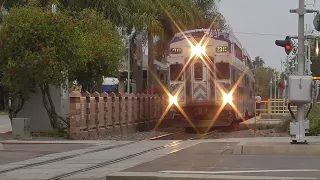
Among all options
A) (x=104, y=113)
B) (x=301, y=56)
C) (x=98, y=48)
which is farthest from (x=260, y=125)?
(x=301, y=56)

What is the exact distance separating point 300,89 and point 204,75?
31.3 feet

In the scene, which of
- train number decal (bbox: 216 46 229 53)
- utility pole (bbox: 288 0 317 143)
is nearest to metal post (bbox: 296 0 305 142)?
utility pole (bbox: 288 0 317 143)

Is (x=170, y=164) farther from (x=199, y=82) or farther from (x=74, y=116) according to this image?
(x=199, y=82)

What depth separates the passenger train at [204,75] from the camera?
24688 millimetres

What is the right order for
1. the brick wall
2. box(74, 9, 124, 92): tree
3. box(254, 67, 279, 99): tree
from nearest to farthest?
the brick wall
box(74, 9, 124, 92): tree
box(254, 67, 279, 99): tree

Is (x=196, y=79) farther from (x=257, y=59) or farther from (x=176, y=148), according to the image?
(x=257, y=59)

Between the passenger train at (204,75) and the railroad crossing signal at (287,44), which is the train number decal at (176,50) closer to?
the passenger train at (204,75)

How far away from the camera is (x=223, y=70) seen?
24.7 meters

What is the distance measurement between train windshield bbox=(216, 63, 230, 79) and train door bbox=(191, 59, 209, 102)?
21.9 inches

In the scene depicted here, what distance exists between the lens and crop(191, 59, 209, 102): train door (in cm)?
2469

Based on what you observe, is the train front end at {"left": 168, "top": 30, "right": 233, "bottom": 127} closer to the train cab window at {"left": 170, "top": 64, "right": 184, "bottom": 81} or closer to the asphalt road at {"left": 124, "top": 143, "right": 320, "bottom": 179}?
the train cab window at {"left": 170, "top": 64, "right": 184, "bottom": 81}

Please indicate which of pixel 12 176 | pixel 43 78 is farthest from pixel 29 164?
pixel 43 78

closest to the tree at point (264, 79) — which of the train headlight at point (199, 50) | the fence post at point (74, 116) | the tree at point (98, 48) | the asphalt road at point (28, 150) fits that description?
the tree at point (98, 48)

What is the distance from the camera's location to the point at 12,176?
38.9 ft
